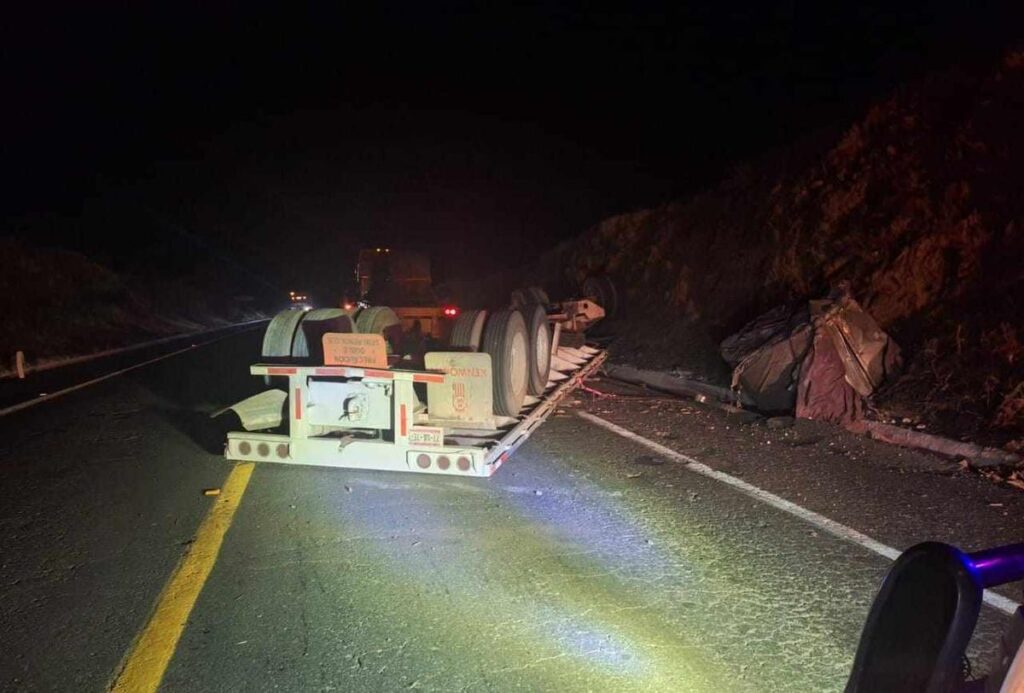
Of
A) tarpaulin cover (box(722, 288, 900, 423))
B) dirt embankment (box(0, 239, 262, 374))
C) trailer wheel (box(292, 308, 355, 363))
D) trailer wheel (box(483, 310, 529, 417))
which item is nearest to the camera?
trailer wheel (box(483, 310, 529, 417))

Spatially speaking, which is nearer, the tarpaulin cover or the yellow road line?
the yellow road line

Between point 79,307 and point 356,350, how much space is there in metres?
22.0

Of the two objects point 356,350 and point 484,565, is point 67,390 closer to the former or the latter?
point 356,350

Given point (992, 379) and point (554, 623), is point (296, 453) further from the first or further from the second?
point (992, 379)

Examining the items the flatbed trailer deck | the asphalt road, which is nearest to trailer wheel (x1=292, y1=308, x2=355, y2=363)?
the flatbed trailer deck

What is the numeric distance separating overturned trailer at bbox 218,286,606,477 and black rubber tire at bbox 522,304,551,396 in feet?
1.50

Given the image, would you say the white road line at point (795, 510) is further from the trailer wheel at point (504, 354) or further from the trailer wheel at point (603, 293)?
the trailer wheel at point (603, 293)

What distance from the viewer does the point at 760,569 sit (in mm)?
4352

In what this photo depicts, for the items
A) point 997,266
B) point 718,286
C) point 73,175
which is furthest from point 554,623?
point 73,175

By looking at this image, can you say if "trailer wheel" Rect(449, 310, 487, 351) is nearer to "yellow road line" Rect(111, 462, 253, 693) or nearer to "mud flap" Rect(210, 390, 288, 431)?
"mud flap" Rect(210, 390, 288, 431)

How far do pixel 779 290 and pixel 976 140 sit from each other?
3.63m

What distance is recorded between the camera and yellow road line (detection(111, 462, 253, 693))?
3285mm

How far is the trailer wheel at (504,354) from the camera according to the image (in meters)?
6.21

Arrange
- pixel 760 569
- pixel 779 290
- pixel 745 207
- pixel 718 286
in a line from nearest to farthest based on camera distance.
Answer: pixel 760 569 < pixel 779 290 < pixel 718 286 < pixel 745 207
